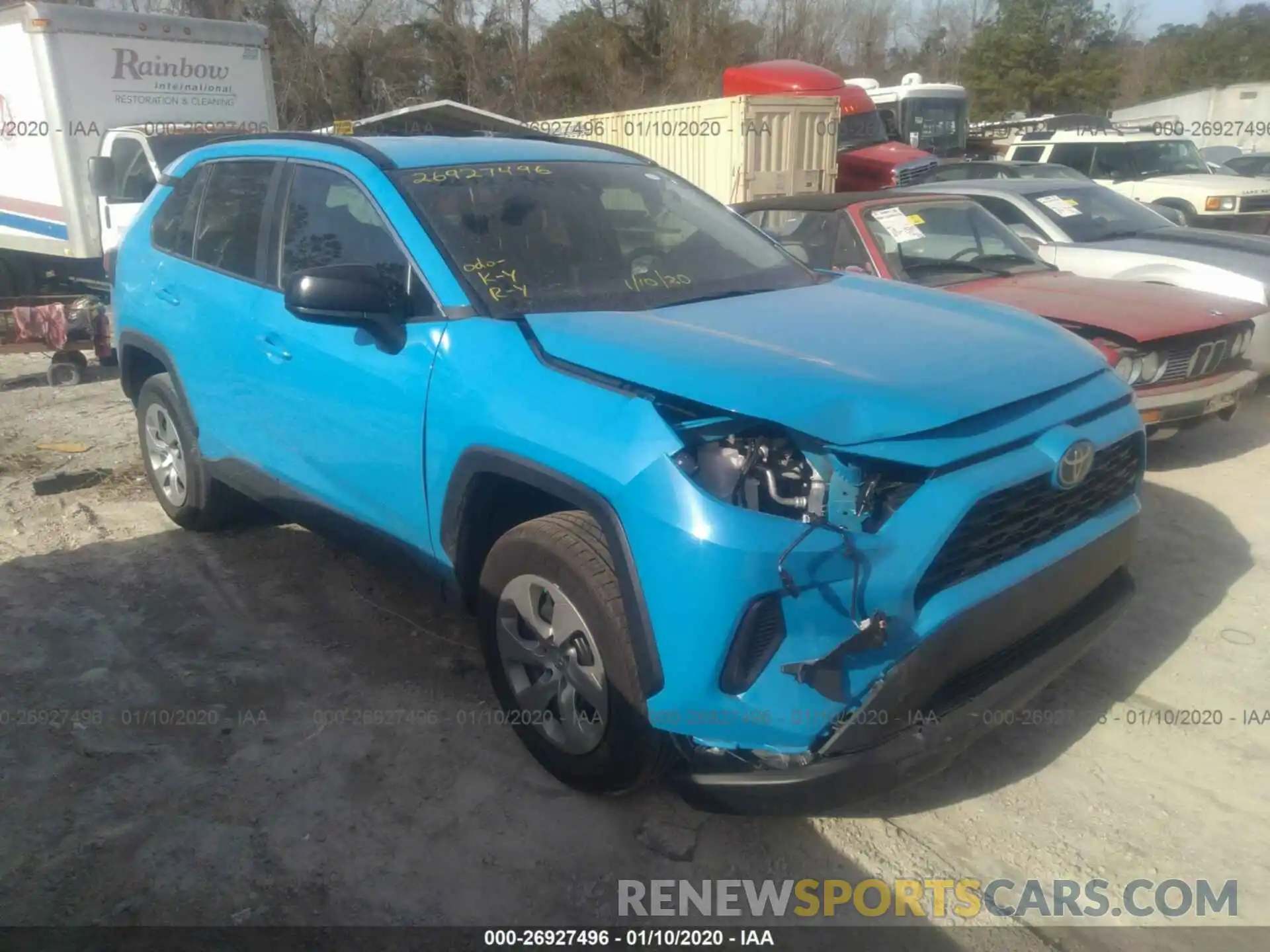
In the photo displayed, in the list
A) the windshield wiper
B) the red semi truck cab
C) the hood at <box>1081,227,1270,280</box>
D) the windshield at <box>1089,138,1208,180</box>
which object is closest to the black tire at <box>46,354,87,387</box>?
the windshield wiper

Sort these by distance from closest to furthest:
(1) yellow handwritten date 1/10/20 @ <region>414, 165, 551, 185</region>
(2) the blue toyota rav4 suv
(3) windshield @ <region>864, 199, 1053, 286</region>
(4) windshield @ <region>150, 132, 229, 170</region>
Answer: (2) the blue toyota rav4 suv, (1) yellow handwritten date 1/10/20 @ <region>414, 165, 551, 185</region>, (3) windshield @ <region>864, 199, 1053, 286</region>, (4) windshield @ <region>150, 132, 229, 170</region>

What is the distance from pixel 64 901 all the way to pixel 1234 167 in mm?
22703

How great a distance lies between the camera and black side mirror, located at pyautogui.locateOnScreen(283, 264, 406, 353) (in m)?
3.13

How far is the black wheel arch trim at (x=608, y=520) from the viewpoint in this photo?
2.52m

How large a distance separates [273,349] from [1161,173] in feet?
47.1

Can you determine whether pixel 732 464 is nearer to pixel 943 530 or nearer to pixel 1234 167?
pixel 943 530

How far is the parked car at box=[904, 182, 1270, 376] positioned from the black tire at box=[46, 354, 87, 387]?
7.13 meters

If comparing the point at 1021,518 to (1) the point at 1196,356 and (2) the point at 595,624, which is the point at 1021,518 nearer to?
(2) the point at 595,624

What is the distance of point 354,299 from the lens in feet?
10.3

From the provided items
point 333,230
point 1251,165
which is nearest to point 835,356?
point 333,230

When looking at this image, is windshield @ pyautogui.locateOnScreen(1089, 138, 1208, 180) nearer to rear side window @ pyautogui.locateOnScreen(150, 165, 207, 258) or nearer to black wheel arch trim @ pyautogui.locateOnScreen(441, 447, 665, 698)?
rear side window @ pyautogui.locateOnScreen(150, 165, 207, 258)

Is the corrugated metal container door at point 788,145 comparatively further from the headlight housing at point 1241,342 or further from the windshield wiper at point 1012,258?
the headlight housing at point 1241,342

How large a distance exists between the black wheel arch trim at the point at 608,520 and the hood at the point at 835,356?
0.32 meters

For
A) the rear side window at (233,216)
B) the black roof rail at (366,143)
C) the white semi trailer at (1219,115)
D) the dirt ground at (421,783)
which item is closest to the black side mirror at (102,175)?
the black roof rail at (366,143)
